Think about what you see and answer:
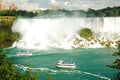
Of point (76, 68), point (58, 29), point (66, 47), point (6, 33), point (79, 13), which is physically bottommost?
point (66, 47)

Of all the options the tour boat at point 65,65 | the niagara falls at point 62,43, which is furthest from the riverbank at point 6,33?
the tour boat at point 65,65

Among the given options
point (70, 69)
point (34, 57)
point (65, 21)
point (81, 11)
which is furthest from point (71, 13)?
point (70, 69)

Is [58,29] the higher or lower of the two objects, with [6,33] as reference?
higher

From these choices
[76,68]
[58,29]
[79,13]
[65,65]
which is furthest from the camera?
[79,13]

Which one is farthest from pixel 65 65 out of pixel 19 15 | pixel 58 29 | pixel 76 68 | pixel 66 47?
pixel 19 15

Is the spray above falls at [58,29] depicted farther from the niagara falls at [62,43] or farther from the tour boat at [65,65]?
the tour boat at [65,65]

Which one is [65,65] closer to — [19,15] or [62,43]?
[62,43]

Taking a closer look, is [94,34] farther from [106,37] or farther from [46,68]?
[46,68]
